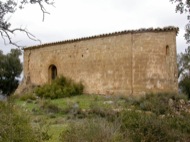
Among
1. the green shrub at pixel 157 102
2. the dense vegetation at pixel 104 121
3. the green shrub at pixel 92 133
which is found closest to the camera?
the dense vegetation at pixel 104 121

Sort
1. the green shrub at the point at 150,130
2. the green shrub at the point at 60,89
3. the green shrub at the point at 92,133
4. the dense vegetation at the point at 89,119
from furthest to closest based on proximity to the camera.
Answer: the green shrub at the point at 60,89 < the green shrub at the point at 150,130 < the green shrub at the point at 92,133 < the dense vegetation at the point at 89,119

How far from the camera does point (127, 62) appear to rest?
21797mm

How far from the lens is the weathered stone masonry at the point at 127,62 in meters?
21.4

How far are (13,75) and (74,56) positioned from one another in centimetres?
1295

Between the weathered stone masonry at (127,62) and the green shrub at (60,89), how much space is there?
0.45 metres

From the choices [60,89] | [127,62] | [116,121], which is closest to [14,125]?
[116,121]

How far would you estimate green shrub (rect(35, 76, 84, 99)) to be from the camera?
77.7 ft

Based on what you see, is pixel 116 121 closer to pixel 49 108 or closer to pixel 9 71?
pixel 49 108

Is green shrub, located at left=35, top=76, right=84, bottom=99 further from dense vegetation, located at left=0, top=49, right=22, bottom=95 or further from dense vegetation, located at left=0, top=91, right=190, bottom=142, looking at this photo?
dense vegetation, located at left=0, top=49, right=22, bottom=95

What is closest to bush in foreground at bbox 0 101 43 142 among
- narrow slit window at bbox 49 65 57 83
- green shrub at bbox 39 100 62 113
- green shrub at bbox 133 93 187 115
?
green shrub at bbox 133 93 187 115

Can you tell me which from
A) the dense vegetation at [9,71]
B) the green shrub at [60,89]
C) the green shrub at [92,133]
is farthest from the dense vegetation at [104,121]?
the dense vegetation at [9,71]

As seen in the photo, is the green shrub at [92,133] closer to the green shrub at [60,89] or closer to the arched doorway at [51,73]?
the green shrub at [60,89]

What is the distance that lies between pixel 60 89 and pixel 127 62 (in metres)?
4.77

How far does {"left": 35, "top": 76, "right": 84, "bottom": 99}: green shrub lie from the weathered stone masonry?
452 mm
